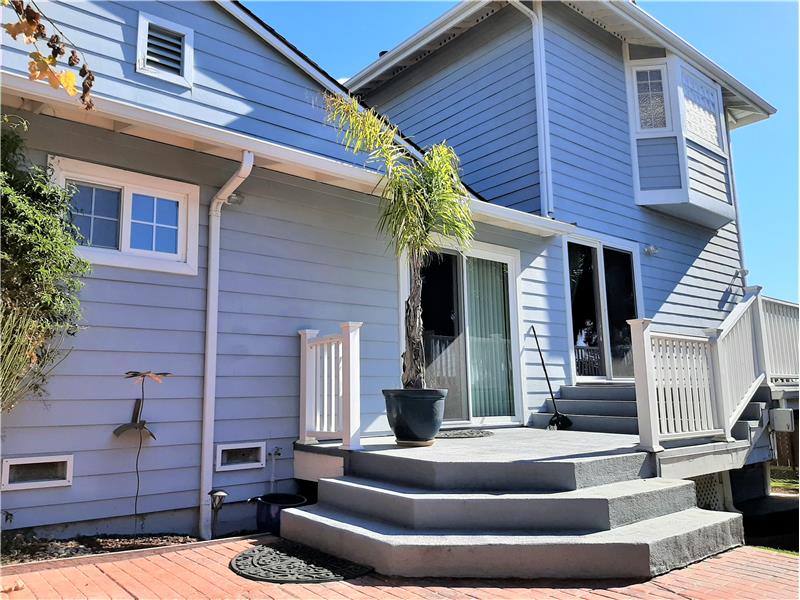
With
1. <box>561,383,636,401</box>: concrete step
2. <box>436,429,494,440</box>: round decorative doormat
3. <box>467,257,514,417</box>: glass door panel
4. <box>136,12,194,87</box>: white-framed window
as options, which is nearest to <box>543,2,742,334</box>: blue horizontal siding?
<box>467,257,514,417</box>: glass door panel

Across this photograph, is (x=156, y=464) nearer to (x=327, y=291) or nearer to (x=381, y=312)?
(x=327, y=291)

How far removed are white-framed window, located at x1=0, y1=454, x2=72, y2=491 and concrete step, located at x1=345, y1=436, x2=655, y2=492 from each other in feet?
5.96

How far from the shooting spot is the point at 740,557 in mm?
3338

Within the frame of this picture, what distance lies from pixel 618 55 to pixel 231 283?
6.81 meters

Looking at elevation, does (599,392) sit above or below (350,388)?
below

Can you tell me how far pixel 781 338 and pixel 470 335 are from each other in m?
3.34

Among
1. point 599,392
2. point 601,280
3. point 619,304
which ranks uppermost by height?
point 601,280

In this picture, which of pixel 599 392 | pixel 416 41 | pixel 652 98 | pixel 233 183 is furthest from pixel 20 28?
pixel 652 98

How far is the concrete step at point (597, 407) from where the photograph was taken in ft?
18.6

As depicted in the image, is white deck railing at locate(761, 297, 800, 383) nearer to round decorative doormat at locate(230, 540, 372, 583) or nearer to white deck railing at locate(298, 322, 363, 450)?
white deck railing at locate(298, 322, 363, 450)

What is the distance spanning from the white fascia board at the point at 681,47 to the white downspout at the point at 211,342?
579 centimetres

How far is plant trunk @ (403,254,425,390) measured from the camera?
4.46 m

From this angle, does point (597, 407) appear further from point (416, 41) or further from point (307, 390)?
point (416, 41)

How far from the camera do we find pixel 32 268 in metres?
3.36
